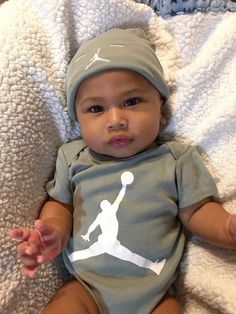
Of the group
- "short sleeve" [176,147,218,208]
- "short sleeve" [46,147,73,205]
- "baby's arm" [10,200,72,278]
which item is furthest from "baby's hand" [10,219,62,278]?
"short sleeve" [176,147,218,208]

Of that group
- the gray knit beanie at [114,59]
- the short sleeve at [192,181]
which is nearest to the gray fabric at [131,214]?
the short sleeve at [192,181]

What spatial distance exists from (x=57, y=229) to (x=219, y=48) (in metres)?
0.44

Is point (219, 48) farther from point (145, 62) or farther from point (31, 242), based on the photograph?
point (31, 242)

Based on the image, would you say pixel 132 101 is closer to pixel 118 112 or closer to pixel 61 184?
pixel 118 112

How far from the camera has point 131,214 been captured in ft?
3.23

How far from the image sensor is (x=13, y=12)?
104cm

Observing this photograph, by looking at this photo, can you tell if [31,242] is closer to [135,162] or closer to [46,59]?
[135,162]

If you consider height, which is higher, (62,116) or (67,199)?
(62,116)

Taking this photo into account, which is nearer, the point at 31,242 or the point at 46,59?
the point at 31,242

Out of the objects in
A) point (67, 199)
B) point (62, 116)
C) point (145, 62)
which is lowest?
point (67, 199)

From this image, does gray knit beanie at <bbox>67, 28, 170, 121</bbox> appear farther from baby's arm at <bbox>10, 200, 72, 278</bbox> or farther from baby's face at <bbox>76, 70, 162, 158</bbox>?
baby's arm at <bbox>10, 200, 72, 278</bbox>

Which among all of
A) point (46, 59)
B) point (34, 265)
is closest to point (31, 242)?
point (34, 265)

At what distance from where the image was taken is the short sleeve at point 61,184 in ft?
3.40

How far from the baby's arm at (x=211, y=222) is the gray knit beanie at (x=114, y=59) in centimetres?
21
